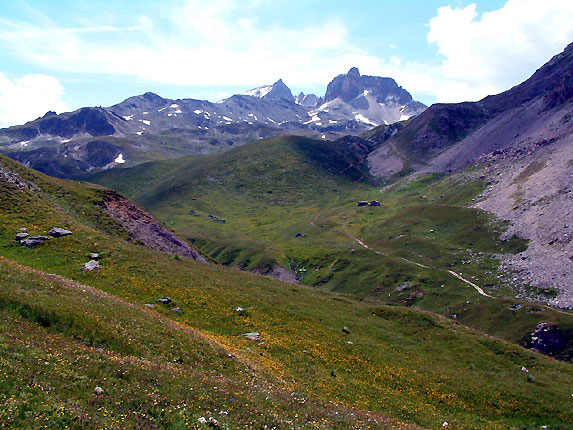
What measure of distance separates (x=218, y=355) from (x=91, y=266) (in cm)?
2507

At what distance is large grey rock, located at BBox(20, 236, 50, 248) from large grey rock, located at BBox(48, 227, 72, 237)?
63.7 inches

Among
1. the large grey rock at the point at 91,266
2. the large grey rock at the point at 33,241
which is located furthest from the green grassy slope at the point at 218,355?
the large grey rock at the point at 33,241

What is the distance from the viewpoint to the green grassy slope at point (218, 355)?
1791cm

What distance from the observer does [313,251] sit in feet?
595

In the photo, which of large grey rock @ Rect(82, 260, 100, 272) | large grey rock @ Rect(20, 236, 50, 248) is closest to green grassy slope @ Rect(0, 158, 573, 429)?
large grey rock @ Rect(82, 260, 100, 272)

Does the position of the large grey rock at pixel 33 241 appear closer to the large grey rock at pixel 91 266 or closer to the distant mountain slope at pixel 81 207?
the distant mountain slope at pixel 81 207

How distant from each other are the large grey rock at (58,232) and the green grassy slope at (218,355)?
4.60 feet

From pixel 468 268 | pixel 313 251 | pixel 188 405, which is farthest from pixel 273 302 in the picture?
pixel 313 251

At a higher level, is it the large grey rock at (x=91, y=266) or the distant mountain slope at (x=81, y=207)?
the distant mountain slope at (x=81, y=207)

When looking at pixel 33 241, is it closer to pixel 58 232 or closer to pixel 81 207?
pixel 58 232

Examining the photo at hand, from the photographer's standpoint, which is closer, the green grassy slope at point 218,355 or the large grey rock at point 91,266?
the green grassy slope at point 218,355

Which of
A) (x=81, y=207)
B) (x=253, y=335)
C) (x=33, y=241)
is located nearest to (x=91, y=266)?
(x=33, y=241)

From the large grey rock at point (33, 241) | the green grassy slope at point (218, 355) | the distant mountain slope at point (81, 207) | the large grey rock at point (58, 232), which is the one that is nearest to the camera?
the green grassy slope at point (218, 355)

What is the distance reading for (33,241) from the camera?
46844 millimetres
